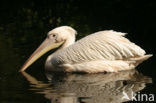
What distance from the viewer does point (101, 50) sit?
909 cm

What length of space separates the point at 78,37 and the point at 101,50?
3493 millimetres

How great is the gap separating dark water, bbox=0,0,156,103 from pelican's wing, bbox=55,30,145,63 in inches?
15.7

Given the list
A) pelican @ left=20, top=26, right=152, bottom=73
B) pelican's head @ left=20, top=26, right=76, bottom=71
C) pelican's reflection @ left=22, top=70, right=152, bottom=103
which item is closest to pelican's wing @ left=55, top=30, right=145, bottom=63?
pelican @ left=20, top=26, right=152, bottom=73

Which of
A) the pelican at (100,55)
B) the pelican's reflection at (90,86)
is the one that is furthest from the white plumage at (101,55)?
the pelican's reflection at (90,86)

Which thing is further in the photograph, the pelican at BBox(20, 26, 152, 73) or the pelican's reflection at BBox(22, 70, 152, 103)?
the pelican at BBox(20, 26, 152, 73)

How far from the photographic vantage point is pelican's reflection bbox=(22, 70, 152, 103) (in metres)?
7.12

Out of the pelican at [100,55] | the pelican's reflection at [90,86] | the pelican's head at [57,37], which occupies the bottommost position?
the pelican's reflection at [90,86]

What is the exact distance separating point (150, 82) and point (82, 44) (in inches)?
75.3

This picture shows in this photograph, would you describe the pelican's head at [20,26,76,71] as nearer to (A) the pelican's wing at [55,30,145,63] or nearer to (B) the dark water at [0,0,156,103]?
(B) the dark water at [0,0,156,103]

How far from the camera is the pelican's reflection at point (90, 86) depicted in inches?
281

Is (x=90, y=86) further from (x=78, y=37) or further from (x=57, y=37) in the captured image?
(x=78, y=37)

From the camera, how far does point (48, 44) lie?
980cm

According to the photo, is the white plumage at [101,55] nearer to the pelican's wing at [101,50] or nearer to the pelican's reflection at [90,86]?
the pelican's wing at [101,50]

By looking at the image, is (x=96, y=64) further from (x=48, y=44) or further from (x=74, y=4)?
(x=74, y=4)
